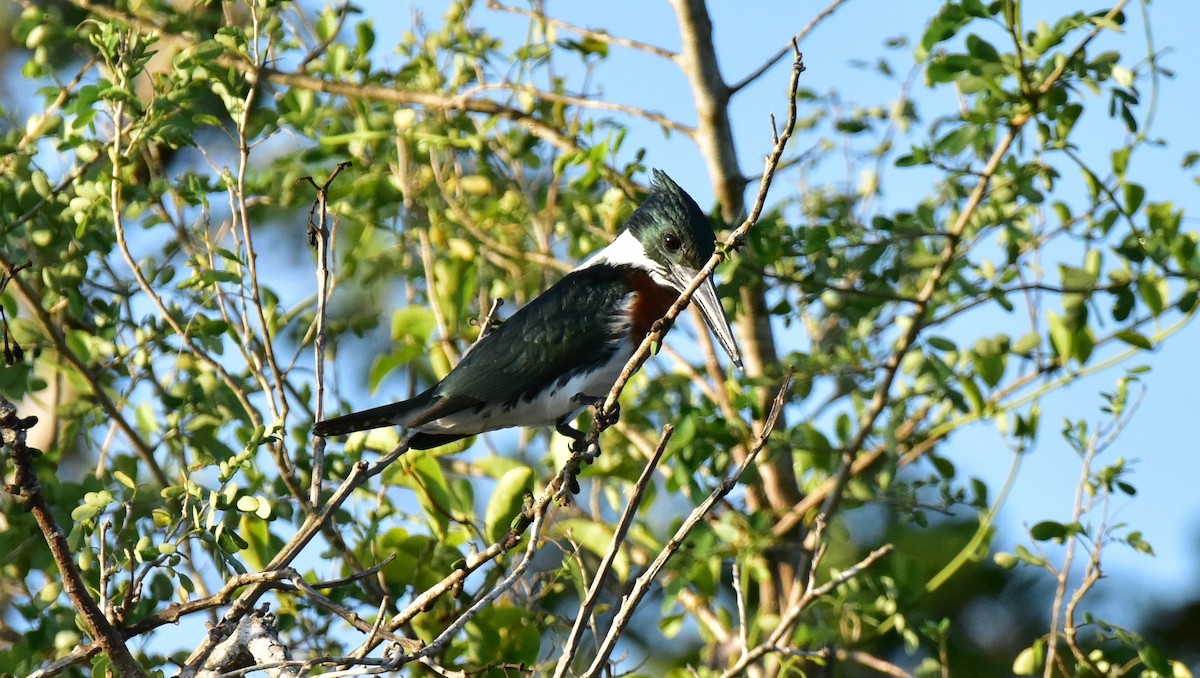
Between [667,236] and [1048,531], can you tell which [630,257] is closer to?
[667,236]

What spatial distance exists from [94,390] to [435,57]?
5.72ft

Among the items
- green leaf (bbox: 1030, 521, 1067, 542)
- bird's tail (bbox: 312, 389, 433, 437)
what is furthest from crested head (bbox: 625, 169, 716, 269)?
green leaf (bbox: 1030, 521, 1067, 542)

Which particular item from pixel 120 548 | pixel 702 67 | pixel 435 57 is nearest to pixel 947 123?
pixel 702 67

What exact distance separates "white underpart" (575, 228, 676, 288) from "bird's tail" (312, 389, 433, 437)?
0.76 metres

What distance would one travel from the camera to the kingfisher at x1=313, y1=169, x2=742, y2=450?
3418 mm

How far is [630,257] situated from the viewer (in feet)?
12.8

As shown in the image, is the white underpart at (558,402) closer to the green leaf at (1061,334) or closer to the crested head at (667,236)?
the crested head at (667,236)

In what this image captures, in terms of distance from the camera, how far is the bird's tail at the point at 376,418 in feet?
10.2

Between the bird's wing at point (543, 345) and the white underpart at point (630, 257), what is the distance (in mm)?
113

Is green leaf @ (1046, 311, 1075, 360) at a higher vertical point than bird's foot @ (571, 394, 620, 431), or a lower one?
lower

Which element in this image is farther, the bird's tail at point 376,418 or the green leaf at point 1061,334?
the green leaf at point 1061,334

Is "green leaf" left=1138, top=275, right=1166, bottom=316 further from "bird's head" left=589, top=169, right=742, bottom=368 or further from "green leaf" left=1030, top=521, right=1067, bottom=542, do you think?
"bird's head" left=589, top=169, right=742, bottom=368

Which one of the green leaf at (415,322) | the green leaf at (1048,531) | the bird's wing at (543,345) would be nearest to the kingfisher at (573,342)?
the bird's wing at (543,345)

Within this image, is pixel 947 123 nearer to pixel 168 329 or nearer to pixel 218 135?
pixel 168 329
